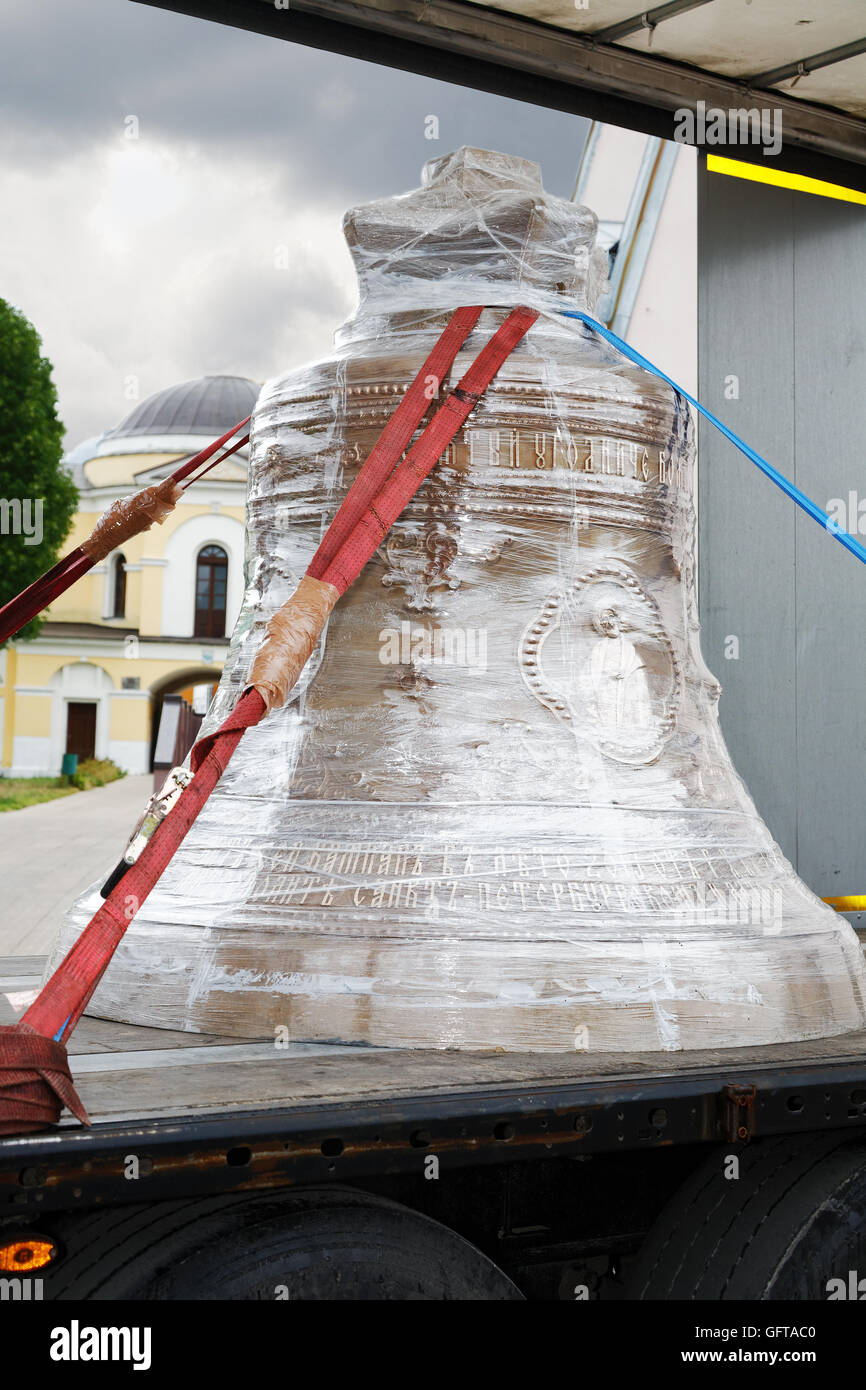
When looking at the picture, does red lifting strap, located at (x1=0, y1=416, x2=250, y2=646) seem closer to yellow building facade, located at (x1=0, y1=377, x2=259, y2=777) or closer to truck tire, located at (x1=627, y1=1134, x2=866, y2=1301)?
truck tire, located at (x1=627, y1=1134, x2=866, y2=1301)

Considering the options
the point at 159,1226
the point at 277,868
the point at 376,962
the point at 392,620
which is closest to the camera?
the point at 159,1226

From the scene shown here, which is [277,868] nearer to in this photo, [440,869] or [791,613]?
[440,869]

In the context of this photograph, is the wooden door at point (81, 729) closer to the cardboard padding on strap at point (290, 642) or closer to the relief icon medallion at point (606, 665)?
the relief icon medallion at point (606, 665)

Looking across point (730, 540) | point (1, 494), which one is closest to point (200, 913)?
point (730, 540)

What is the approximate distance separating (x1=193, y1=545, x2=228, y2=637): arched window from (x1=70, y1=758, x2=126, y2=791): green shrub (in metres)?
5.51

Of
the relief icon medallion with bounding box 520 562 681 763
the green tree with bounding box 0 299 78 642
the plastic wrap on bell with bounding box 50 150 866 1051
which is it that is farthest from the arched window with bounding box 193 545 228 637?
the relief icon medallion with bounding box 520 562 681 763

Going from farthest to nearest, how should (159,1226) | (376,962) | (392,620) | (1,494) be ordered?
(1,494)
(392,620)
(376,962)
(159,1226)

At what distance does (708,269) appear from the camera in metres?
7.30

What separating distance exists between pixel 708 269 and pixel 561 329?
3.36m

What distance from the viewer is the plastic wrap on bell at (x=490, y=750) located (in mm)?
3383

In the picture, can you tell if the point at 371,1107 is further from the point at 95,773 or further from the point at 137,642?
the point at 137,642

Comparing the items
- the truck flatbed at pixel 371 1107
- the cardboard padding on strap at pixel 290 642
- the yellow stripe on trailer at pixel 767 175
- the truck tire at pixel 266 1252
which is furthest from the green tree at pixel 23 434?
the truck tire at pixel 266 1252

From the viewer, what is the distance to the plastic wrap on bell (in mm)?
3383
